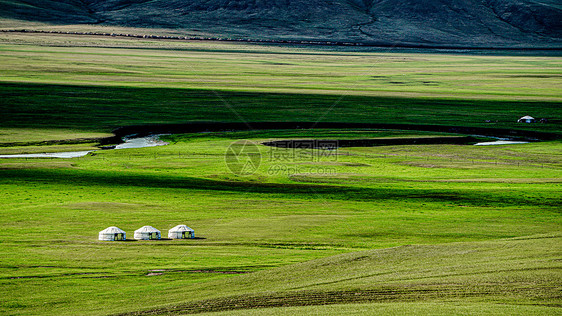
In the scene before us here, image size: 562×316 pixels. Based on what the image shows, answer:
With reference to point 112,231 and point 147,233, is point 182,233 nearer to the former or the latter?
point 147,233

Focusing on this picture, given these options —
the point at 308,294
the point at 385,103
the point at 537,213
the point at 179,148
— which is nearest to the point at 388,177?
the point at 537,213

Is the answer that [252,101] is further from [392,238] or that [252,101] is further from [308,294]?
[308,294]

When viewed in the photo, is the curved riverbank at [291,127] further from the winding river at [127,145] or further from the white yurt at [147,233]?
the white yurt at [147,233]

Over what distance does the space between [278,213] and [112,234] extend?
12.4 metres

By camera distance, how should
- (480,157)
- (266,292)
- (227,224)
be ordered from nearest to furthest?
(266,292) < (227,224) < (480,157)

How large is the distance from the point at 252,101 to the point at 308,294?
83.4 m

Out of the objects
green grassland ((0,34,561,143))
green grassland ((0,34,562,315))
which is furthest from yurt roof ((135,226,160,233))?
green grassland ((0,34,561,143))

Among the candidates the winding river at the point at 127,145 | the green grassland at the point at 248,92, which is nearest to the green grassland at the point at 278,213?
the green grassland at the point at 248,92

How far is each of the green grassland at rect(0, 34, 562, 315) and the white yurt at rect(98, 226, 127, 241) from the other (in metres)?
Answer: 0.85

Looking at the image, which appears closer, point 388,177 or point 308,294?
point 308,294

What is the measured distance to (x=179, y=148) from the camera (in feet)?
248

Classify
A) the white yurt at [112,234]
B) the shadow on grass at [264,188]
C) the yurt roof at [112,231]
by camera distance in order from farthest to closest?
the shadow on grass at [264,188], the yurt roof at [112,231], the white yurt at [112,234]

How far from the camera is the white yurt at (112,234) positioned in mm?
37188

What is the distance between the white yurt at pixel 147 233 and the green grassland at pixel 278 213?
105 centimetres
